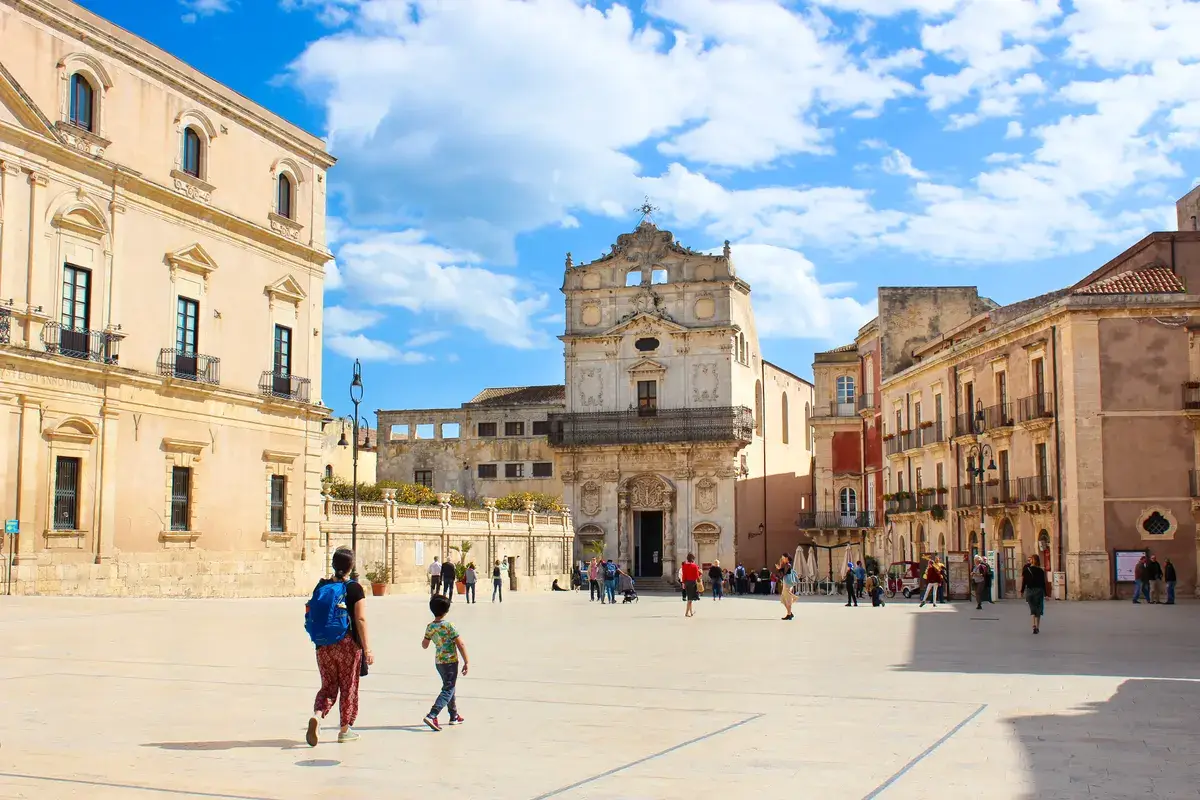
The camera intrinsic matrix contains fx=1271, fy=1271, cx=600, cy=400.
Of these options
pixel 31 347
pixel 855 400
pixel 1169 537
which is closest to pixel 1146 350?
pixel 1169 537

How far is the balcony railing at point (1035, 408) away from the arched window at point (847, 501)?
19410 millimetres

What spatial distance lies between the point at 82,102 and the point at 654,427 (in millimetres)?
37493

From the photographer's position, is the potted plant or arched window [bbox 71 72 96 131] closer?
arched window [bbox 71 72 96 131]

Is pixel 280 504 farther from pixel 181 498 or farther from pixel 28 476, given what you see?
pixel 28 476

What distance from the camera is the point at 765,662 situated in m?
15.3

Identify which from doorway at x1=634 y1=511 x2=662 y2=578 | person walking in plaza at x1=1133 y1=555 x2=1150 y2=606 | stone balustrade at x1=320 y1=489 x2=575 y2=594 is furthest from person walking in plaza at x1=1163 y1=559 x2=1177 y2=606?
doorway at x1=634 y1=511 x2=662 y2=578

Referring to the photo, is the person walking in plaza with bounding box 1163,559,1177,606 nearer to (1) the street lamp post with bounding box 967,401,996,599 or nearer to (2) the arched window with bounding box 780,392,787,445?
(1) the street lamp post with bounding box 967,401,996,599

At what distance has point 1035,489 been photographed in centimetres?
3662

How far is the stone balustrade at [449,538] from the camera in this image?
121 ft

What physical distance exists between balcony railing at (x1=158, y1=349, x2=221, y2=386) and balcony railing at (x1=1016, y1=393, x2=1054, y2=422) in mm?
22599

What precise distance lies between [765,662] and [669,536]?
44481mm

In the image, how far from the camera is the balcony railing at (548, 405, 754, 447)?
59.1 metres

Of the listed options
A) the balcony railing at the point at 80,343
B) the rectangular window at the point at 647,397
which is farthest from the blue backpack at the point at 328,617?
the rectangular window at the point at 647,397

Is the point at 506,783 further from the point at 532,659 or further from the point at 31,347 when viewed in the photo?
the point at 31,347
